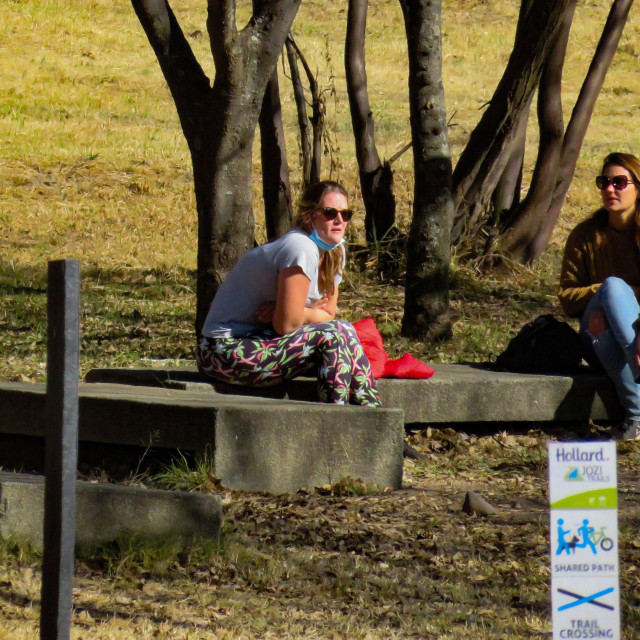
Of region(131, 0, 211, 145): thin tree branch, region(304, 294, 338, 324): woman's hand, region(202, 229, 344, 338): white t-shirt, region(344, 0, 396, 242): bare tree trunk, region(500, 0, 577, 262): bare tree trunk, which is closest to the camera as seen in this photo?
region(202, 229, 344, 338): white t-shirt

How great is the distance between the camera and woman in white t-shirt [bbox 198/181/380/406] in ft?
19.1

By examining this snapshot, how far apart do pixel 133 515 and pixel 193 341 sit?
15.6 feet

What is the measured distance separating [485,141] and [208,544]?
21.8ft

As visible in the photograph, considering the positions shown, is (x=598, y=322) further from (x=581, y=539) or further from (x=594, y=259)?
(x=581, y=539)

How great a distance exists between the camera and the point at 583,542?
9.08 ft

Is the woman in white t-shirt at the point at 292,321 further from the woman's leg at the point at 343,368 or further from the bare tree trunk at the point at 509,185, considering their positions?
the bare tree trunk at the point at 509,185

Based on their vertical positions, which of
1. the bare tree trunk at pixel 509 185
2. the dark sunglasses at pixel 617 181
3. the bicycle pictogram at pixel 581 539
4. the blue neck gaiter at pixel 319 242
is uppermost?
the bare tree trunk at pixel 509 185

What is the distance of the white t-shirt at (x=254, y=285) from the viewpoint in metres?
5.83

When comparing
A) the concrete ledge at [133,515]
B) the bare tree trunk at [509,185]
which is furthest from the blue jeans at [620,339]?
the bare tree trunk at [509,185]

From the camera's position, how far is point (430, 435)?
6598mm

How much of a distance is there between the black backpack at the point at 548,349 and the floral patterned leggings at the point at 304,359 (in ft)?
4.27

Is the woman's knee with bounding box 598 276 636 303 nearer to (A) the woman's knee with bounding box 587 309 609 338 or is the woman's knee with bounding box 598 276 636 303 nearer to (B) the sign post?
(A) the woman's knee with bounding box 587 309 609 338

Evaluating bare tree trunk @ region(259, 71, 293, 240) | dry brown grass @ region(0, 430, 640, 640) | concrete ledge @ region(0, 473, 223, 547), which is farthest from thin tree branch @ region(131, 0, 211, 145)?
Result: bare tree trunk @ region(259, 71, 293, 240)

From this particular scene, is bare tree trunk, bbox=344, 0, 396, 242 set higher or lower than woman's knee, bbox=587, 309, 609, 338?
higher
